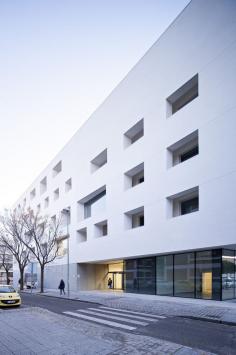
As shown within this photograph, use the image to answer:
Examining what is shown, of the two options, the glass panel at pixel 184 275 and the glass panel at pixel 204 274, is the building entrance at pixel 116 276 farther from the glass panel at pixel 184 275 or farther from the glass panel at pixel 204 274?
the glass panel at pixel 204 274

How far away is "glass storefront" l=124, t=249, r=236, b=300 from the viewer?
63.6 ft

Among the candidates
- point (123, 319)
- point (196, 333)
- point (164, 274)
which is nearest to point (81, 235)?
point (164, 274)

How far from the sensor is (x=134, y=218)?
28.1 metres

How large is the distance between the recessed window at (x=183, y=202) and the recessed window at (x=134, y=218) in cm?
328

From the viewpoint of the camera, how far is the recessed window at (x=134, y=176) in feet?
87.4

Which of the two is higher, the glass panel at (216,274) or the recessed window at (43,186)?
the recessed window at (43,186)

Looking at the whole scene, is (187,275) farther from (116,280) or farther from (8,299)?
(116,280)

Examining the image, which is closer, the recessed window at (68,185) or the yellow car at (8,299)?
the yellow car at (8,299)

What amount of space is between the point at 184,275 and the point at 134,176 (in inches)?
388

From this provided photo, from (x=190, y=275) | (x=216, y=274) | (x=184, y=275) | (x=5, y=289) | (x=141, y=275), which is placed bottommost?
(x=141, y=275)

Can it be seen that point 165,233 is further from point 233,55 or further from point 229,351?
point 229,351

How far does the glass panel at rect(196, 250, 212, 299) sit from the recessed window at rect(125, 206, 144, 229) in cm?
661

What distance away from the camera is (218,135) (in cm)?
1836

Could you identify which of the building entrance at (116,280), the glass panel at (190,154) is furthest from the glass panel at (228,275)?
the building entrance at (116,280)
